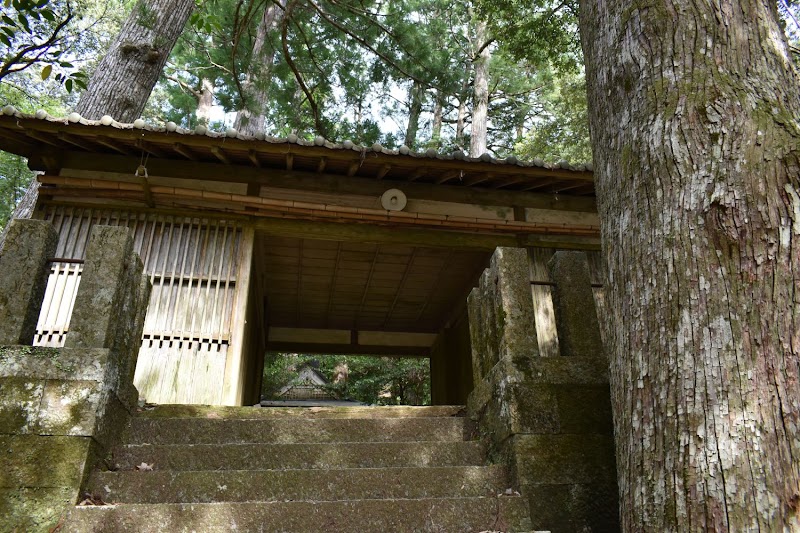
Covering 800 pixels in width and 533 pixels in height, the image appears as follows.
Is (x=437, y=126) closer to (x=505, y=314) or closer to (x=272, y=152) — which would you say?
(x=272, y=152)

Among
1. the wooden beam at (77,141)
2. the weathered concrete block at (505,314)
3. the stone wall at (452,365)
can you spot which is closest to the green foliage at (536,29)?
the stone wall at (452,365)

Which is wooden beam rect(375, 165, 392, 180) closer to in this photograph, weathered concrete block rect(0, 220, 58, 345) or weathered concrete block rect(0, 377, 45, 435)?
weathered concrete block rect(0, 220, 58, 345)

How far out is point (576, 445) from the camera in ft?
10.6

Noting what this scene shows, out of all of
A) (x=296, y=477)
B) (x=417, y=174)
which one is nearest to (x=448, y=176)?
(x=417, y=174)

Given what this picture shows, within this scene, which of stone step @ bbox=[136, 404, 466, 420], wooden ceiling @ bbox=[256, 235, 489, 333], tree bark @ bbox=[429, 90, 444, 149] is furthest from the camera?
tree bark @ bbox=[429, 90, 444, 149]

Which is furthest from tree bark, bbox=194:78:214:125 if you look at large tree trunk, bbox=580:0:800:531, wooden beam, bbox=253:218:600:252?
large tree trunk, bbox=580:0:800:531

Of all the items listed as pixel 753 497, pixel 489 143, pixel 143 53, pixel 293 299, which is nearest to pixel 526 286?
pixel 753 497

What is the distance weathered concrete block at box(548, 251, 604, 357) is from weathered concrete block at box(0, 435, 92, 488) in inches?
110

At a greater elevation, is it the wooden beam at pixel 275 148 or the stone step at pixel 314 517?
the wooden beam at pixel 275 148

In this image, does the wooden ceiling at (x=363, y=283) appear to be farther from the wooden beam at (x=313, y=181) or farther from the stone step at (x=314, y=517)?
the stone step at (x=314, y=517)

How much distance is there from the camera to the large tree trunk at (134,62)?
7.91 m

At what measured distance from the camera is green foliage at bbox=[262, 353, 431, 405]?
15062mm

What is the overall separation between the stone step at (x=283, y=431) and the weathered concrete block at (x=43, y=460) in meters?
0.57

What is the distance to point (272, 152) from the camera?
6047 mm
